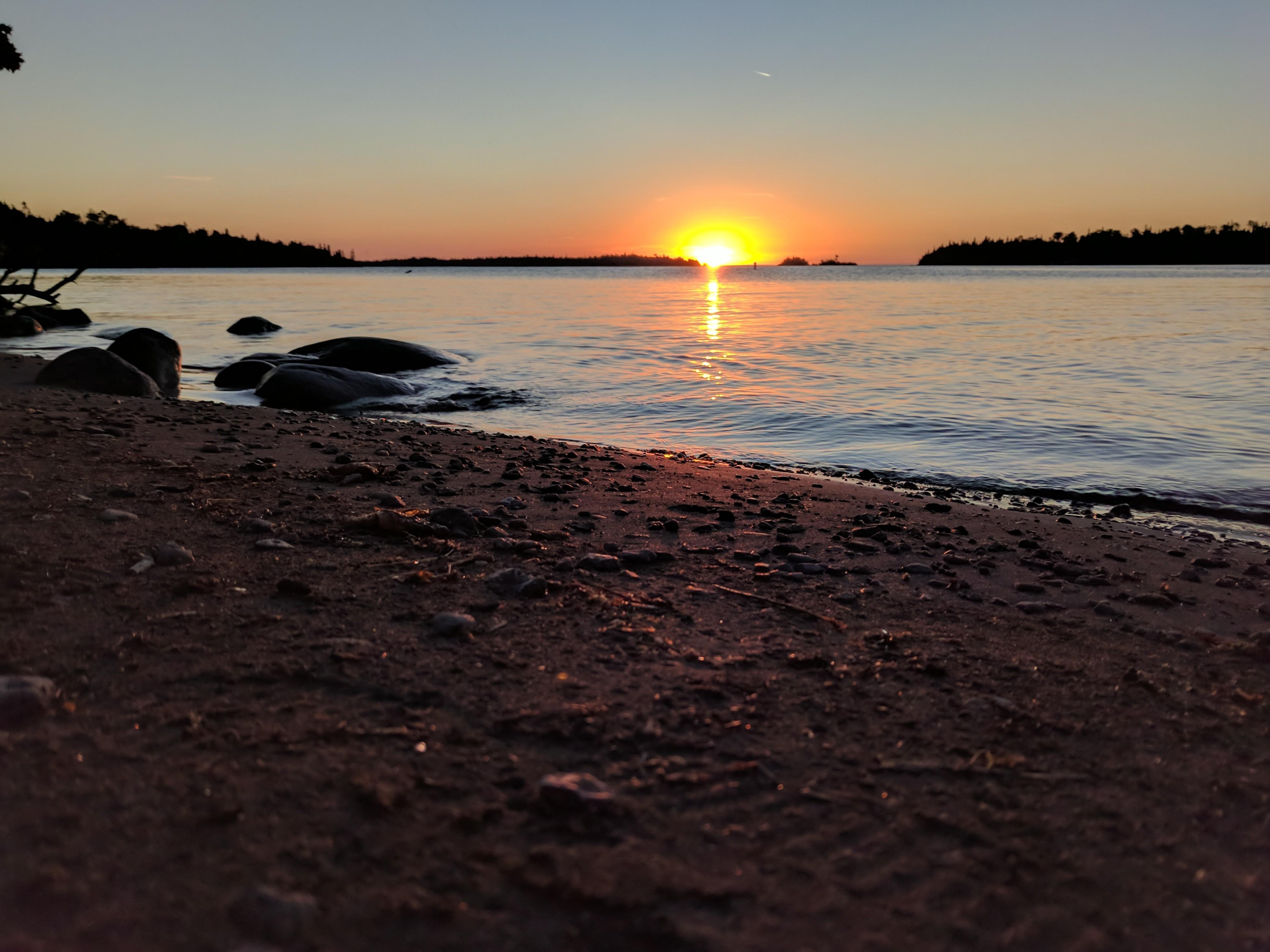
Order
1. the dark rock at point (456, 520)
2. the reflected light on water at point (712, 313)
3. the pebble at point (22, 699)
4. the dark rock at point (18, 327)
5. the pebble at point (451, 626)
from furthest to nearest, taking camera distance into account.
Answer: the reflected light on water at point (712, 313), the dark rock at point (18, 327), the dark rock at point (456, 520), the pebble at point (451, 626), the pebble at point (22, 699)

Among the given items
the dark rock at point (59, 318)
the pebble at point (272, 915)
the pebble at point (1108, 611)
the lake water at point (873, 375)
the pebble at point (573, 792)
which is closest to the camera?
the pebble at point (272, 915)

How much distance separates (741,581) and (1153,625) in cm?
204

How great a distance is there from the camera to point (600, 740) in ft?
7.92

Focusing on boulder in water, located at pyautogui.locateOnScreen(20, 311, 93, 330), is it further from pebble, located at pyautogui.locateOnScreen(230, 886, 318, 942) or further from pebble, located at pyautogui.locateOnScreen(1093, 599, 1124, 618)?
pebble, located at pyautogui.locateOnScreen(1093, 599, 1124, 618)

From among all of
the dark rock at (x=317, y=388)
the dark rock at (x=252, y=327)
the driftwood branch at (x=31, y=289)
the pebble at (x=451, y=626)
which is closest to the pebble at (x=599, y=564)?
the pebble at (x=451, y=626)

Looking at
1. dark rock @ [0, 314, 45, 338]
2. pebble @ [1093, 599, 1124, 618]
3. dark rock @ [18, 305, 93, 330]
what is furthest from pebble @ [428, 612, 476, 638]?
dark rock @ [18, 305, 93, 330]

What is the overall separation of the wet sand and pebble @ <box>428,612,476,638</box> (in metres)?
0.02

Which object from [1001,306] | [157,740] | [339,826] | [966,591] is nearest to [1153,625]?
[966,591]

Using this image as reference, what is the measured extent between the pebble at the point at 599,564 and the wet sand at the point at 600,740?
0.06ft

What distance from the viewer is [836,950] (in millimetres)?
1639

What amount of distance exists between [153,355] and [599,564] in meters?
12.4

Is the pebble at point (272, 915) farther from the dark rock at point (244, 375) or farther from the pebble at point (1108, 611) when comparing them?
the dark rock at point (244, 375)

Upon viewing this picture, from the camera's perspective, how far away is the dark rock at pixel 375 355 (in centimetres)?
1714

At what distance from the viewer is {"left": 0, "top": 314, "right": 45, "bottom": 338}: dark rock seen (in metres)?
21.9
